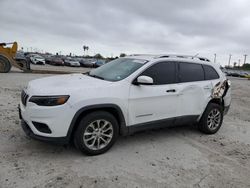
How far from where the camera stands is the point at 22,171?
3.15m

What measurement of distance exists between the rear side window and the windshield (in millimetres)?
1657

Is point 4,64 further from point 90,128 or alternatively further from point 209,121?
point 209,121

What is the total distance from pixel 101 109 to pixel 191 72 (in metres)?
2.24

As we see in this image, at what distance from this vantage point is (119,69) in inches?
175

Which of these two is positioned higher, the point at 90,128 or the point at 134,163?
the point at 90,128

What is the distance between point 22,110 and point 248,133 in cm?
510

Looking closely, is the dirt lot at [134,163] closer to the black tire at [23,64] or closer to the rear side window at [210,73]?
the rear side window at [210,73]

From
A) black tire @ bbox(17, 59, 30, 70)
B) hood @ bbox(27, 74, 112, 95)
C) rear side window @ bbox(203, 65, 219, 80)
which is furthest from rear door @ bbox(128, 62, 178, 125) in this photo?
black tire @ bbox(17, 59, 30, 70)

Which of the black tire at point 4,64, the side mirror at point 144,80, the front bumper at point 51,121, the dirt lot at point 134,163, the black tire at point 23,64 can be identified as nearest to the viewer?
the dirt lot at point 134,163

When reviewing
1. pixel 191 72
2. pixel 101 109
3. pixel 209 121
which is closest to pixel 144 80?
pixel 101 109

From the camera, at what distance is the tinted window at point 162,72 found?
429 centimetres

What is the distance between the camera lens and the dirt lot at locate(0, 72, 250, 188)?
3.08m

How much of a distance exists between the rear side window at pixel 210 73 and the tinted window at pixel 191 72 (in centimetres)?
13

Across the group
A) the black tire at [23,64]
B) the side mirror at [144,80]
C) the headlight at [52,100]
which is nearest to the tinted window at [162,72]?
the side mirror at [144,80]
